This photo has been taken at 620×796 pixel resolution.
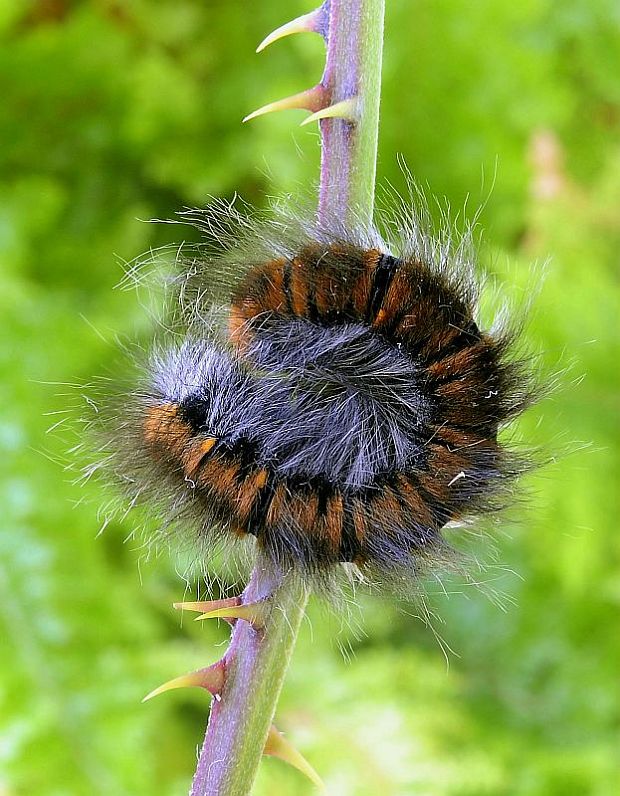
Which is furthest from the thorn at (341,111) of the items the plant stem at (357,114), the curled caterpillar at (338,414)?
the curled caterpillar at (338,414)

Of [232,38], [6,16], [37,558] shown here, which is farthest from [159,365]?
[232,38]

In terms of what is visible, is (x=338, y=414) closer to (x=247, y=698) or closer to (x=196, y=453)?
(x=196, y=453)

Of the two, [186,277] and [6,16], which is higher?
[6,16]

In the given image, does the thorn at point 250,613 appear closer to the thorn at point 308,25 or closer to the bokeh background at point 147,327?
the thorn at point 308,25

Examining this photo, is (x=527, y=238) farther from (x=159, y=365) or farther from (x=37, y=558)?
(x=159, y=365)

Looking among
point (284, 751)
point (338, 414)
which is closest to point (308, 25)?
point (338, 414)

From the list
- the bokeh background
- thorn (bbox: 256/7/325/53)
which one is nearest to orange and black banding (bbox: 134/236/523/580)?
thorn (bbox: 256/7/325/53)

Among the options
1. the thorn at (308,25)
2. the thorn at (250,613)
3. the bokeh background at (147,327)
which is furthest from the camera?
the bokeh background at (147,327)
